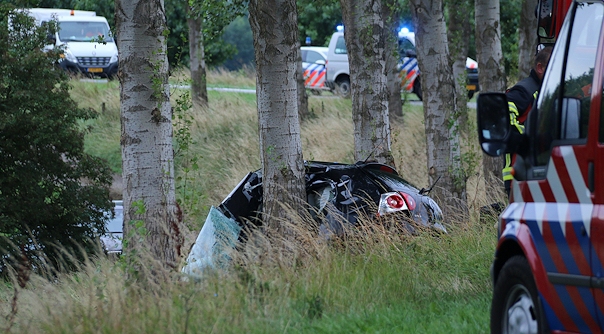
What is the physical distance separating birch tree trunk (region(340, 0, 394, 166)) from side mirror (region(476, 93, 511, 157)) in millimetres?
7649

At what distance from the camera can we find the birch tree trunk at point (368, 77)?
12.7m

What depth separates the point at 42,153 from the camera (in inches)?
605

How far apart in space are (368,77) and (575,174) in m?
8.51

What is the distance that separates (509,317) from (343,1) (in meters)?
8.76

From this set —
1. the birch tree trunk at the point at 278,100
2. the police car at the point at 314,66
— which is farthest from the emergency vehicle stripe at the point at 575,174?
the police car at the point at 314,66

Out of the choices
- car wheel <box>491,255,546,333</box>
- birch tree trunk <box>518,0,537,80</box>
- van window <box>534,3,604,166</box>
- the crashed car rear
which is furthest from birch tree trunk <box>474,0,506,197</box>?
van window <box>534,3,604,166</box>

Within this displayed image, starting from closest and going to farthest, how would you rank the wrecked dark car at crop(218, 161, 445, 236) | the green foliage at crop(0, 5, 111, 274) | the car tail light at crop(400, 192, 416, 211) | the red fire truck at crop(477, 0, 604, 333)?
the red fire truck at crop(477, 0, 604, 333) < the wrecked dark car at crop(218, 161, 445, 236) < the car tail light at crop(400, 192, 416, 211) < the green foliage at crop(0, 5, 111, 274)

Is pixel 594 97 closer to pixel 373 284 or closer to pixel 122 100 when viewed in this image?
pixel 373 284

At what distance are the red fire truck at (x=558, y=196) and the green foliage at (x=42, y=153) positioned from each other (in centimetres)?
1055

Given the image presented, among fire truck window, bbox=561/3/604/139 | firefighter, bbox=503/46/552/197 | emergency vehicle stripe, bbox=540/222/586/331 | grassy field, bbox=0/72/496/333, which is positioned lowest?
grassy field, bbox=0/72/496/333

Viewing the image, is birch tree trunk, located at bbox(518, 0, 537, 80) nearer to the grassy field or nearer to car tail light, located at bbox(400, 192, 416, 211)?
the grassy field

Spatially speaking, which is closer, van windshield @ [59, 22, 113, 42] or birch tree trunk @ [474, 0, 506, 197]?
birch tree trunk @ [474, 0, 506, 197]

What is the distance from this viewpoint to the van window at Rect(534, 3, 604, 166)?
4402 millimetres

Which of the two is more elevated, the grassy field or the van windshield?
the van windshield
